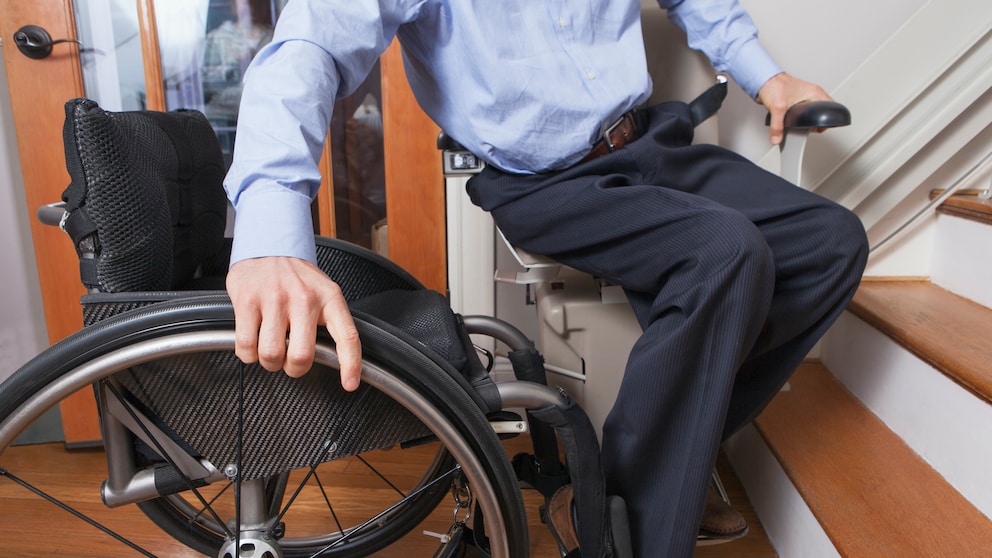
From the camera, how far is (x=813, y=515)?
865 mm

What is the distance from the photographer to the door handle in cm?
118

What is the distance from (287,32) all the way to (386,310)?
35 cm

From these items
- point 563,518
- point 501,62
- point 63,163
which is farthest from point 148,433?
point 63,163

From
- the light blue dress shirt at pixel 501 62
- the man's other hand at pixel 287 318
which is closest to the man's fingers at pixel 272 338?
the man's other hand at pixel 287 318

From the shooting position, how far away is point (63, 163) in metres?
1.25

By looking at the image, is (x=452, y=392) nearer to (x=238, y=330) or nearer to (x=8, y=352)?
(x=238, y=330)

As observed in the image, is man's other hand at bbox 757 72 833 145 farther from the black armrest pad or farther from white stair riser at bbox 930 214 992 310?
white stair riser at bbox 930 214 992 310

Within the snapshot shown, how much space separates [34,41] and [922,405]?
174 cm

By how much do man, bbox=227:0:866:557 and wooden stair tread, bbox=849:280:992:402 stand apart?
0.78 feet

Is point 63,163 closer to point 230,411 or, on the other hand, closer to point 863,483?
point 230,411

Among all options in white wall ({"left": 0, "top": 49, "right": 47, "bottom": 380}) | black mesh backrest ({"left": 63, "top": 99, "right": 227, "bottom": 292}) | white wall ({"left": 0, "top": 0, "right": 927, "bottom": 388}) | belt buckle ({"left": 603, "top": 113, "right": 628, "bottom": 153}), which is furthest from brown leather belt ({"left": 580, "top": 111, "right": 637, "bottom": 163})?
white wall ({"left": 0, "top": 49, "right": 47, "bottom": 380})

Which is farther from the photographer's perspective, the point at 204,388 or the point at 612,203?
the point at 612,203

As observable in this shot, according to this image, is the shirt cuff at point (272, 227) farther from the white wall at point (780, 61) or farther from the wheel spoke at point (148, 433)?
the white wall at point (780, 61)

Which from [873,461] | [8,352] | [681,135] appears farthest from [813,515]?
[8,352]
